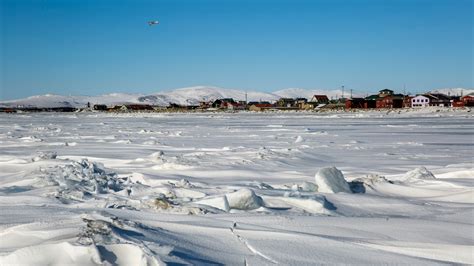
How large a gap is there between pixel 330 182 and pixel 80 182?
8.57 ft

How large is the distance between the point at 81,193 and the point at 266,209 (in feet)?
5.99

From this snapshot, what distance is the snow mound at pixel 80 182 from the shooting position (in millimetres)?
4645

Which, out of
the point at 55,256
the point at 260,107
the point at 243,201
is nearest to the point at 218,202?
the point at 243,201

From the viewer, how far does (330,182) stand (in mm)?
4859

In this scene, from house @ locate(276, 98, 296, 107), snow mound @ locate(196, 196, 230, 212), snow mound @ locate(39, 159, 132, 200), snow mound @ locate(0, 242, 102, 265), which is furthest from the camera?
house @ locate(276, 98, 296, 107)

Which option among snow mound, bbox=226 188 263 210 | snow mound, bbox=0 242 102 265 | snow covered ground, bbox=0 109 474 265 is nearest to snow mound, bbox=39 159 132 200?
snow covered ground, bbox=0 109 474 265

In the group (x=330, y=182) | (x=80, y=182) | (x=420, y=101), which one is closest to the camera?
(x=330, y=182)

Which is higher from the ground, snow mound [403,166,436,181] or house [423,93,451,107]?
house [423,93,451,107]

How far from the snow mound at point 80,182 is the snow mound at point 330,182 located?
1931 mm

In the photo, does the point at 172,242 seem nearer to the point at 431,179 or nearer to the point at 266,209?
the point at 266,209

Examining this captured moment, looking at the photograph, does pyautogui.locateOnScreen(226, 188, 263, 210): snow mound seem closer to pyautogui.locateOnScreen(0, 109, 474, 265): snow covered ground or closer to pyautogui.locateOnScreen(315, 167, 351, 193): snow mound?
pyautogui.locateOnScreen(0, 109, 474, 265): snow covered ground

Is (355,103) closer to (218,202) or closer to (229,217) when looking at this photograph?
(218,202)

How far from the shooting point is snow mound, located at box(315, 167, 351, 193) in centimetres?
479

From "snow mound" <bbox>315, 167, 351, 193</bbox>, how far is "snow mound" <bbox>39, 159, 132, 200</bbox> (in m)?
1.93
